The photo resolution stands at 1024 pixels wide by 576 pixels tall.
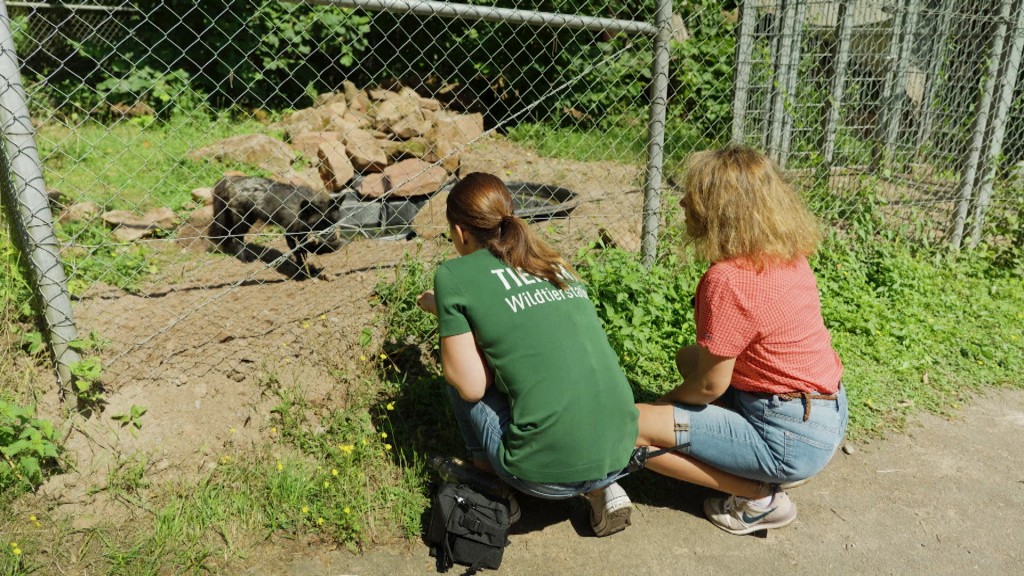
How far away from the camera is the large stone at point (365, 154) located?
20.0ft

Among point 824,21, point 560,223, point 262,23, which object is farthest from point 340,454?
point 262,23

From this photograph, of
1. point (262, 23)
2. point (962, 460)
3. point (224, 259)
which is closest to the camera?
point (962, 460)

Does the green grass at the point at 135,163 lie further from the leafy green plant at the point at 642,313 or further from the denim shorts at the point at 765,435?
the denim shorts at the point at 765,435

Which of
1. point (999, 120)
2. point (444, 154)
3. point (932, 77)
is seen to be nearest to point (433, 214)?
point (444, 154)

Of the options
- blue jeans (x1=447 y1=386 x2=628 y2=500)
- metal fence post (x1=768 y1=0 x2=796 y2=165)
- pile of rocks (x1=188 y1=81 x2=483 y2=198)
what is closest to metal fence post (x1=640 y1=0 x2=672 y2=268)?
metal fence post (x1=768 y1=0 x2=796 y2=165)

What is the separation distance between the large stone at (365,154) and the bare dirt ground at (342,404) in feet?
6.73

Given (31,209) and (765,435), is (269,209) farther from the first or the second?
(765,435)

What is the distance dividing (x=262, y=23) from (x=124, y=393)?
669cm

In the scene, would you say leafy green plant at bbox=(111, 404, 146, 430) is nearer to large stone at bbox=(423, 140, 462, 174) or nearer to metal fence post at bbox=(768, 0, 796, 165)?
large stone at bbox=(423, 140, 462, 174)

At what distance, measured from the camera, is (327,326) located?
374 centimetres

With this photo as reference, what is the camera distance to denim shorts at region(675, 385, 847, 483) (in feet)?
9.27

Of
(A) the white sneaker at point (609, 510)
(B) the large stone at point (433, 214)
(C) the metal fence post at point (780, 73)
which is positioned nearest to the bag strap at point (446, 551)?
(A) the white sneaker at point (609, 510)

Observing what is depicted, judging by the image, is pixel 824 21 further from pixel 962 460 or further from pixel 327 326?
pixel 327 326

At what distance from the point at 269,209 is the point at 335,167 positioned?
901 millimetres
